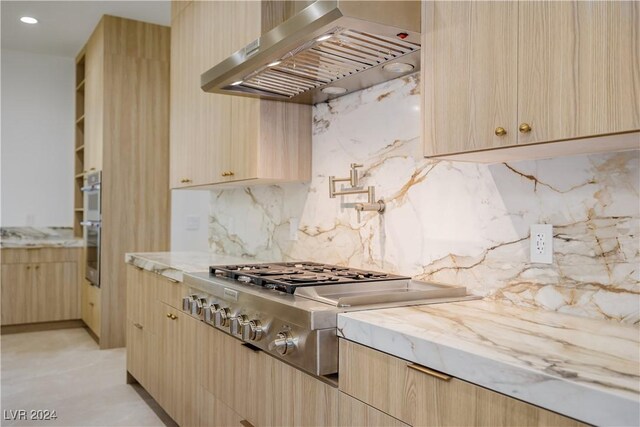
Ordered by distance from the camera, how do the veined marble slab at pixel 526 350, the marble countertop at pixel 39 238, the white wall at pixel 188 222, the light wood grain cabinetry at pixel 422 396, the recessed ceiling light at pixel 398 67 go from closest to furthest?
the veined marble slab at pixel 526 350, the light wood grain cabinetry at pixel 422 396, the recessed ceiling light at pixel 398 67, the white wall at pixel 188 222, the marble countertop at pixel 39 238

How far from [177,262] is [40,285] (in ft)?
8.82

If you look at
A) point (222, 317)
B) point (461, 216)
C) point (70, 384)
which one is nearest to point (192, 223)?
point (70, 384)

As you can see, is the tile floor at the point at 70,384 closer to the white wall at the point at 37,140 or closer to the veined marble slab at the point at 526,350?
the white wall at the point at 37,140

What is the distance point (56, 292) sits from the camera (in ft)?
16.3

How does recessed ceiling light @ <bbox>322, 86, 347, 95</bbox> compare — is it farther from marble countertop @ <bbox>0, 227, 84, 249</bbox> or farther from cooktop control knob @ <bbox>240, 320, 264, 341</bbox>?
marble countertop @ <bbox>0, 227, 84, 249</bbox>

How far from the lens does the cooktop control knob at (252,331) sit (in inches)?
69.8

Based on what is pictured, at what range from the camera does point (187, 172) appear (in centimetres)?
322

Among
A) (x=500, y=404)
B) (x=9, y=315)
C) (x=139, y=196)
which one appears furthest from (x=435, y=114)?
(x=9, y=315)

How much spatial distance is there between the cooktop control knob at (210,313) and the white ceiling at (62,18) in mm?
2794

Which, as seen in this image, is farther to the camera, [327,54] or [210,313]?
[210,313]

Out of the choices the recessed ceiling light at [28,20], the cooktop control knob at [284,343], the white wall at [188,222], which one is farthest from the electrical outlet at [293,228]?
the recessed ceiling light at [28,20]

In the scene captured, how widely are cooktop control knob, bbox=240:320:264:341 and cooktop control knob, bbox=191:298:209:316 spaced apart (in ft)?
1.33

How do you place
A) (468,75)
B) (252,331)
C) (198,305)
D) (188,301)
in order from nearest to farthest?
(468,75), (252,331), (198,305), (188,301)

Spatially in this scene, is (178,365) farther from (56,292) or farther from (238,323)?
(56,292)
